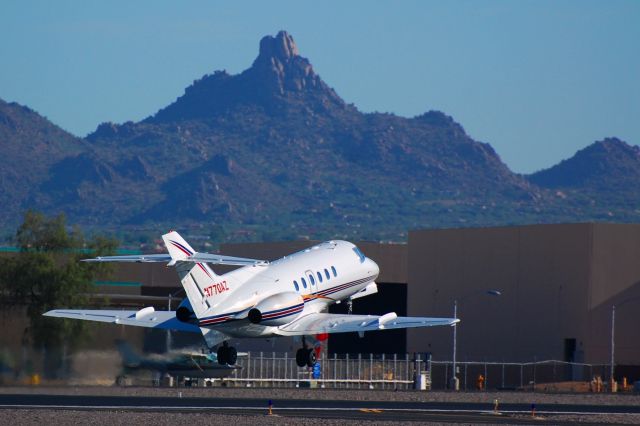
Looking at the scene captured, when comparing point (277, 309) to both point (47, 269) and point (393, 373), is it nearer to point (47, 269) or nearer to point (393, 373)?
point (393, 373)

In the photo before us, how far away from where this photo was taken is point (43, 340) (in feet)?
236

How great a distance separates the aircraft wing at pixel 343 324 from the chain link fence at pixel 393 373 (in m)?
23.9

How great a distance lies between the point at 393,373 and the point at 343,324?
101ft

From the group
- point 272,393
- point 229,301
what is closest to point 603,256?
point 272,393

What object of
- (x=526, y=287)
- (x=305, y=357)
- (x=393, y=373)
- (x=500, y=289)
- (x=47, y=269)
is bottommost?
(x=393, y=373)

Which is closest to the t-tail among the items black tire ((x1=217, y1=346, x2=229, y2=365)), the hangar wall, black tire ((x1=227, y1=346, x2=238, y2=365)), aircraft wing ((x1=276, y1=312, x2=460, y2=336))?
black tire ((x1=217, y1=346, x2=229, y2=365))

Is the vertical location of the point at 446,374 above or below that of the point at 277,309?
below

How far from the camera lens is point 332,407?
59875mm

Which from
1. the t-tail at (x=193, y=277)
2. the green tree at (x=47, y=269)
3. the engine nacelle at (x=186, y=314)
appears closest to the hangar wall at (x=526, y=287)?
the green tree at (x=47, y=269)

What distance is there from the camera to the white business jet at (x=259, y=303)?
53812mm

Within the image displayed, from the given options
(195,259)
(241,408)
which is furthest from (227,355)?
(195,259)

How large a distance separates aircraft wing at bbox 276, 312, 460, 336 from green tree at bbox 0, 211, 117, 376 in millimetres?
24286

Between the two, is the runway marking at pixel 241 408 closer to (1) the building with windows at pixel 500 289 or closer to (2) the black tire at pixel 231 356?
(2) the black tire at pixel 231 356

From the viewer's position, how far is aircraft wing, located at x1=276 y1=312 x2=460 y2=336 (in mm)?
57562
